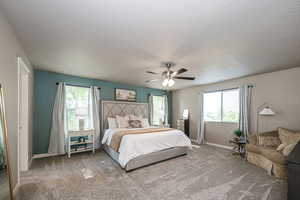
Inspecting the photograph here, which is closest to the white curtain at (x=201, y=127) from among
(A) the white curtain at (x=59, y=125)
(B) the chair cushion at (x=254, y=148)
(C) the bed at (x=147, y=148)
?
(C) the bed at (x=147, y=148)

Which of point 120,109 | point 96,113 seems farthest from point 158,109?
point 96,113

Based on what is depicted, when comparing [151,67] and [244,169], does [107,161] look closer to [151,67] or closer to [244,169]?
[151,67]

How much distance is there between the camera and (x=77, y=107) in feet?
14.5

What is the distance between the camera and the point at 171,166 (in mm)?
3197

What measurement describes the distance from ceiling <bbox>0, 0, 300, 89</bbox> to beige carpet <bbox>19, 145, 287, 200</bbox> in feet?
8.43

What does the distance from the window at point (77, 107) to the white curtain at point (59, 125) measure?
20 centimetres

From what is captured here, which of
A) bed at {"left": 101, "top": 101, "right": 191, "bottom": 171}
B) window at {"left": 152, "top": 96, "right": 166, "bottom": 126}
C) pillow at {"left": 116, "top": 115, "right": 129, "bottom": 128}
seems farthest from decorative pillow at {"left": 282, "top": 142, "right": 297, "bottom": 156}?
window at {"left": 152, "top": 96, "right": 166, "bottom": 126}

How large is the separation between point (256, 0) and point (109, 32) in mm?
1867

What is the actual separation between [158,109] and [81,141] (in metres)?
3.80

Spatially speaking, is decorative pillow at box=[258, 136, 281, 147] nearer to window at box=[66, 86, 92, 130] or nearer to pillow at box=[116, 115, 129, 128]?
pillow at box=[116, 115, 129, 128]

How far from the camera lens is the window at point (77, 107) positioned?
14.1 feet

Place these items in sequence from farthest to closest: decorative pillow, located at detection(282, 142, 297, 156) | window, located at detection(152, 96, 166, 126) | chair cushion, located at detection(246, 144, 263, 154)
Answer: window, located at detection(152, 96, 166, 126) < chair cushion, located at detection(246, 144, 263, 154) < decorative pillow, located at detection(282, 142, 297, 156)

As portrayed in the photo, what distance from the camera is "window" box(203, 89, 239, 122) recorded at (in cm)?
475

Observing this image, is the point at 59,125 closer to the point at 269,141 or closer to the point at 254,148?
the point at 254,148
